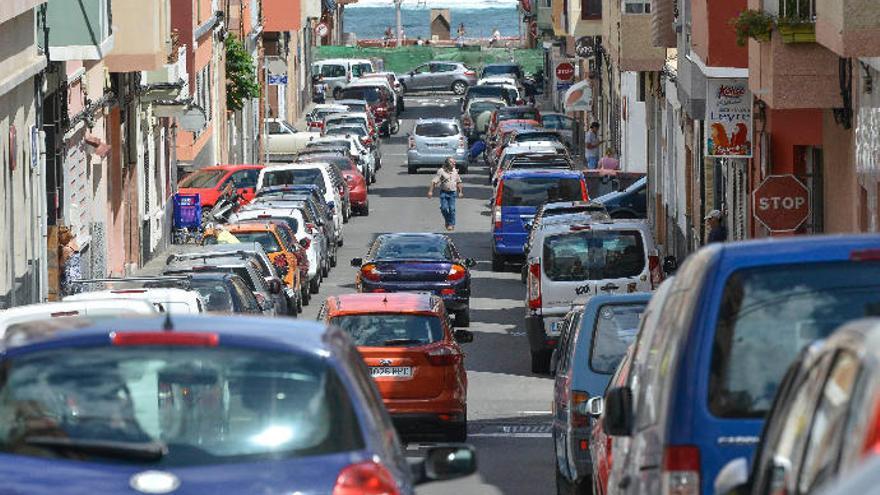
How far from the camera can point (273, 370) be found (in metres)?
7.99

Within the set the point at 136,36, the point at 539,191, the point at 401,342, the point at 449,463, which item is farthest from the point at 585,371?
the point at 539,191

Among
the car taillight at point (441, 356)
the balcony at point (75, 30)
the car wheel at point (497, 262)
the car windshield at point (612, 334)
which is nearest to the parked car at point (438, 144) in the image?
the car wheel at point (497, 262)

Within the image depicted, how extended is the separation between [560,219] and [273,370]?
24.2 metres

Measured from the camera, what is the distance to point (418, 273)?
3312cm

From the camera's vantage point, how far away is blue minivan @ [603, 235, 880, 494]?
331 inches

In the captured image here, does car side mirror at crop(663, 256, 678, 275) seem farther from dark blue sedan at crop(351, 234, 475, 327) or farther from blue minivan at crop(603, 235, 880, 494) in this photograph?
blue minivan at crop(603, 235, 880, 494)

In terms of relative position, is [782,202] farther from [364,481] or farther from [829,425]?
[829,425]

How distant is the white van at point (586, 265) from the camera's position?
27.8m

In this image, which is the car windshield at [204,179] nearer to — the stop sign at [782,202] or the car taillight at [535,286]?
the car taillight at [535,286]

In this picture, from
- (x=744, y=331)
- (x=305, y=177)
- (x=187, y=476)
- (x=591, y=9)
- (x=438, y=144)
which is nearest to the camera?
(x=187, y=476)

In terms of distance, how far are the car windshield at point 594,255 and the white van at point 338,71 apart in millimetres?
72236

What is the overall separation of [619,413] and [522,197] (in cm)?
3132

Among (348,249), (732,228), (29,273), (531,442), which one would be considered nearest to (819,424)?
(531,442)

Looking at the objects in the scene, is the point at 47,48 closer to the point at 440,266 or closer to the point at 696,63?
the point at 440,266
